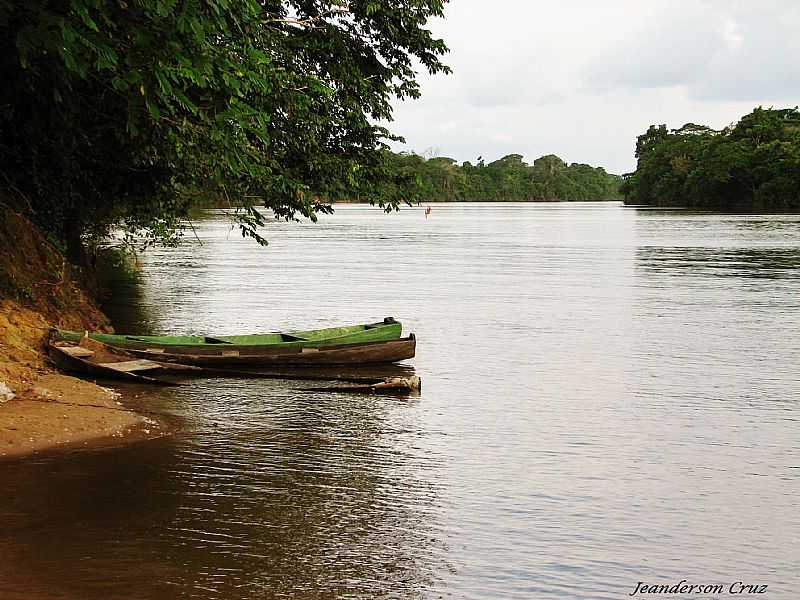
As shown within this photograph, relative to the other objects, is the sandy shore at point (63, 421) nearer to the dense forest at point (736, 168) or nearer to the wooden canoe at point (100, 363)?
the wooden canoe at point (100, 363)

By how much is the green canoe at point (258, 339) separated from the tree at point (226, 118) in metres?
2.54

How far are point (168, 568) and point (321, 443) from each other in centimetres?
451

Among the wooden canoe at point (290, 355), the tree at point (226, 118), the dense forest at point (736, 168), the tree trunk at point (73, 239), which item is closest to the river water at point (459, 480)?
the wooden canoe at point (290, 355)

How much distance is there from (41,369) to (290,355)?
4.35 metres

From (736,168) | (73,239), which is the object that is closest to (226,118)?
(73,239)

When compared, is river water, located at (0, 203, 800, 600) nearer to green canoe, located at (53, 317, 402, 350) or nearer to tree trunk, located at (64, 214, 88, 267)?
green canoe, located at (53, 317, 402, 350)

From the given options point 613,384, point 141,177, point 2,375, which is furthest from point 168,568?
point 141,177

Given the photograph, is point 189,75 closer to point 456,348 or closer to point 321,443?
point 321,443

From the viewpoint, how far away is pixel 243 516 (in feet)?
31.9

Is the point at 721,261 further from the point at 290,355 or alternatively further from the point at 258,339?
the point at 290,355

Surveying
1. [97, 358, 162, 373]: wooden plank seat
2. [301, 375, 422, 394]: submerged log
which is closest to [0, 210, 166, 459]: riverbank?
[97, 358, 162, 373]: wooden plank seat

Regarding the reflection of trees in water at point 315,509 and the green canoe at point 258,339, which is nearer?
the reflection of trees in water at point 315,509

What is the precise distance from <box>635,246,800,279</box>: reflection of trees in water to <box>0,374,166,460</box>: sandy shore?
2966 cm

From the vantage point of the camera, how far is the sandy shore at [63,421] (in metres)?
11.6
